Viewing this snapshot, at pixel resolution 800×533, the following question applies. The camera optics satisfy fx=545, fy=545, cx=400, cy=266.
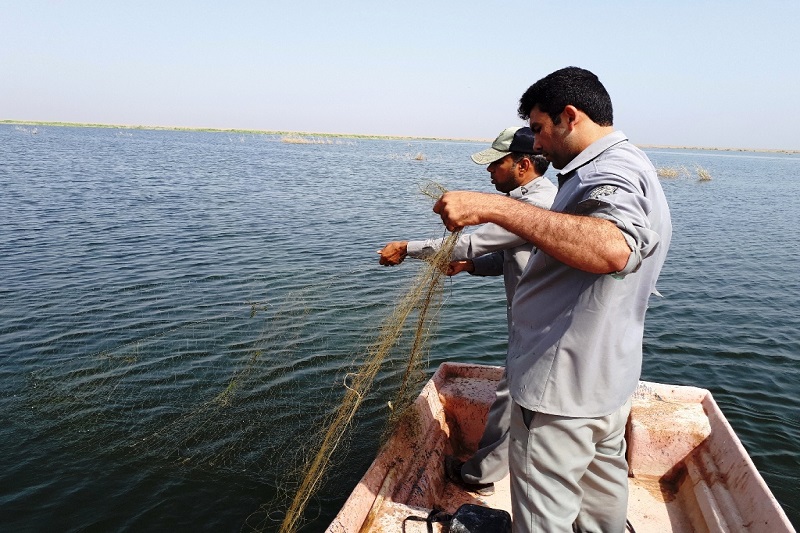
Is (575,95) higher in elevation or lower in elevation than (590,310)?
higher

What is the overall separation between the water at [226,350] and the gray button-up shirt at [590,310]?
167 centimetres

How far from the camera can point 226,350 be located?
6.84m

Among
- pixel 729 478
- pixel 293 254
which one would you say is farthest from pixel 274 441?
pixel 293 254

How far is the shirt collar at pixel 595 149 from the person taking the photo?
2.01 m

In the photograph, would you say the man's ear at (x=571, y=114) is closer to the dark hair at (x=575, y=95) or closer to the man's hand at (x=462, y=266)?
the dark hair at (x=575, y=95)

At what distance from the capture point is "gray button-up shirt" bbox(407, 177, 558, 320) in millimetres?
2889

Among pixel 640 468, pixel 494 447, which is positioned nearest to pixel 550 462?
pixel 494 447

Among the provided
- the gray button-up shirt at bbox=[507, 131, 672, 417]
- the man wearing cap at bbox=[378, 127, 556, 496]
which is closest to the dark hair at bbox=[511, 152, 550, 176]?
the man wearing cap at bbox=[378, 127, 556, 496]

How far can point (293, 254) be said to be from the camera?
11633 millimetres

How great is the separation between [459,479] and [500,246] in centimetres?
183

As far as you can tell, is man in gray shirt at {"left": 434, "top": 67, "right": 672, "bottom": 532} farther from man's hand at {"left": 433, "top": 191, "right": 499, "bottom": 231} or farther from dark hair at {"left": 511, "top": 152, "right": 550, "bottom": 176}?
dark hair at {"left": 511, "top": 152, "right": 550, "bottom": 176}

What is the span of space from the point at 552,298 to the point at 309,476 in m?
1.98

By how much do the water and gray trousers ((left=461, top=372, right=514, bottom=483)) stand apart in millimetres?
1346

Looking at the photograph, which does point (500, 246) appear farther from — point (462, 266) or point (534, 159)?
point (462, 266)
